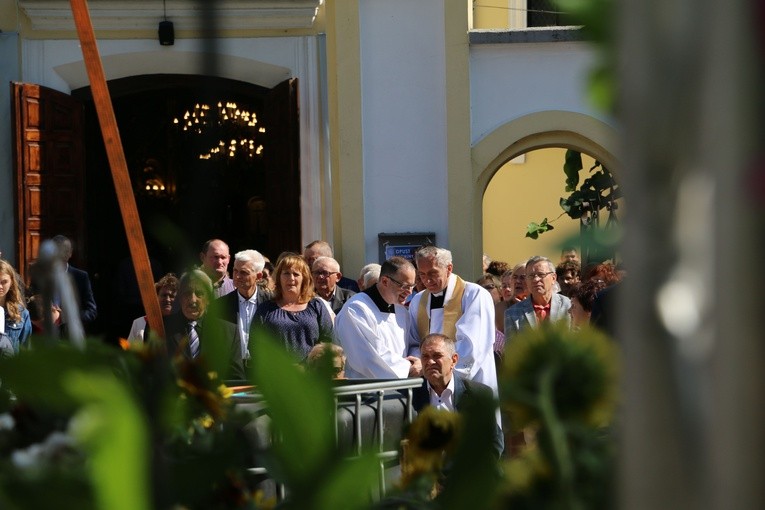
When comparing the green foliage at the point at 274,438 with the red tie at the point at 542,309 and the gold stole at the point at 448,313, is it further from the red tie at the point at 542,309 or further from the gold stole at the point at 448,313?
the red tie at the point at 542,309

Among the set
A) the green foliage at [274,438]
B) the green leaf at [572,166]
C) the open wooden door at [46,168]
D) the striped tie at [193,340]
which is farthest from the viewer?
the green leaf at [572,166]

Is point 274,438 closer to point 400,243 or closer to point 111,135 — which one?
point 111,135

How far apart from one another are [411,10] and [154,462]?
10022 millimetres

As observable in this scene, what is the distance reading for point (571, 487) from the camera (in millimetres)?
754

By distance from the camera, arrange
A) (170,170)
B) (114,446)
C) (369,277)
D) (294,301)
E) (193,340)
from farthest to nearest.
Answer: (170,170)
(369,277)
(294,301)
(193,340)
(114,446)

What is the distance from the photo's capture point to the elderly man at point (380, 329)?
20.3 ft

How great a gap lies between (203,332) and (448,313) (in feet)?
19.6

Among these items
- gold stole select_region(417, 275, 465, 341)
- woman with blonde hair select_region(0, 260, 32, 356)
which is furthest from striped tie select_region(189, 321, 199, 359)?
A: woman with blonde hair select_region(0, 260, 32, 356)

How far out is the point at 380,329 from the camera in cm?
635

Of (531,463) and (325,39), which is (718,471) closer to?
(531,463)

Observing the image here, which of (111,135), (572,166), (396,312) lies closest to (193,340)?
(111,135)

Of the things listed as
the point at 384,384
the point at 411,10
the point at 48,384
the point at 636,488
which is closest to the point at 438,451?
the point at 48,384

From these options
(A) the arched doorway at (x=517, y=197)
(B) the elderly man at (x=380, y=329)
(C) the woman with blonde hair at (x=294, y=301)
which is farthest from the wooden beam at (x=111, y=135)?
(A) the arched doorway at (x=517, y=197)

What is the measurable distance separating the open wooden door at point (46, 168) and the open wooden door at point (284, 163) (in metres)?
1.55
